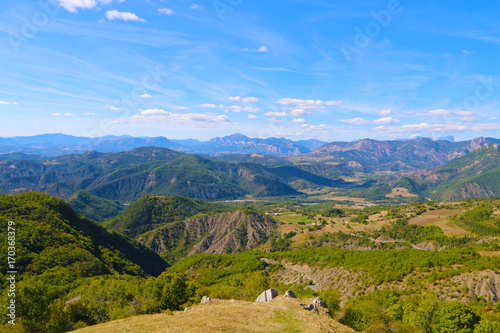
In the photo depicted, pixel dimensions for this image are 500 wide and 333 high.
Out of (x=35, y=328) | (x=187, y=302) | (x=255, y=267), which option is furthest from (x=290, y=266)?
(x=35, y=328)

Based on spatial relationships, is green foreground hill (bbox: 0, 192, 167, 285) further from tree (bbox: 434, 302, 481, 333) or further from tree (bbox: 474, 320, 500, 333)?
tree (bbox: 474, 320, 500, 333)

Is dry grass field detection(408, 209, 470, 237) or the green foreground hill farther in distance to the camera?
dry grass field detection(408, 209, 470, 237)

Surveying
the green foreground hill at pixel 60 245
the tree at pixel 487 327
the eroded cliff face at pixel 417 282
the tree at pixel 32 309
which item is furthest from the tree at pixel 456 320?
the green foreground hill at pixel 60 245

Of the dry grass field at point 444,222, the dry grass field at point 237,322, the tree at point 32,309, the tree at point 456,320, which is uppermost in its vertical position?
the dry grass field at point 237,322

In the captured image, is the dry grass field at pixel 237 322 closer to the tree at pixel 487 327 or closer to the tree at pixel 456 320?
the tree at pixel 456 320

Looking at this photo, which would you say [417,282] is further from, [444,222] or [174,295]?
[444,222]

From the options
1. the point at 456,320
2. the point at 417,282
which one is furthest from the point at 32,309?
the point at 417,282

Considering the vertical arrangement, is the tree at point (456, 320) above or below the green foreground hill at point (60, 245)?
above

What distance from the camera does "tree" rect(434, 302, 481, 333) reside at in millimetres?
47219

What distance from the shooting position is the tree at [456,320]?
47219mm

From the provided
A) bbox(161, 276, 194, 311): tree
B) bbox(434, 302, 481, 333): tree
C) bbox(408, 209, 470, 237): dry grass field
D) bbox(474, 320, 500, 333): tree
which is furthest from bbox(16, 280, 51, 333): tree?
bbox(408, 209, 470, 237): dry grass field

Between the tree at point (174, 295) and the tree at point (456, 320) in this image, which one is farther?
the tree at point (174, 295)

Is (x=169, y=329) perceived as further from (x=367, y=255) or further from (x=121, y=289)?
(x=367, y=255)

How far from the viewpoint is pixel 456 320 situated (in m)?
47.7
